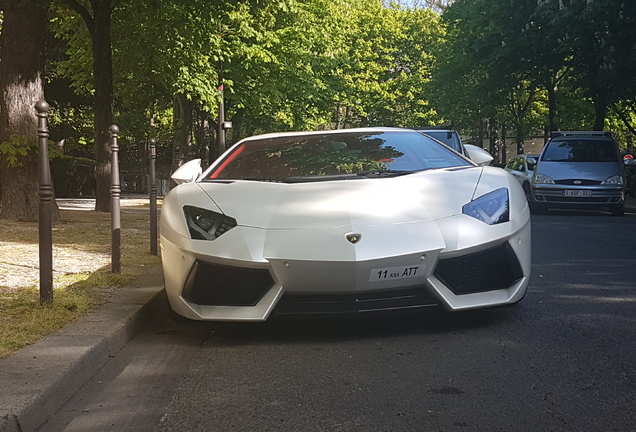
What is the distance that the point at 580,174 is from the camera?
1727 centimetres

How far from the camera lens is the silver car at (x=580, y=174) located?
1711 cm

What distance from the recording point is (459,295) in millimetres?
4645

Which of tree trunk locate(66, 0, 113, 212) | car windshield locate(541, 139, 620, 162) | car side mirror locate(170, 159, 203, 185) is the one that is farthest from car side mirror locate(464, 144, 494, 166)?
car windshield locate(541, 139, 620, 162)

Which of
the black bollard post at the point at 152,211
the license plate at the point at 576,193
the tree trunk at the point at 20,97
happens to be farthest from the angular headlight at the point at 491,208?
the license plate at the point at 576,193

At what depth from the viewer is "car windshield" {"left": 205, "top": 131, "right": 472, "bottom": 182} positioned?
5.53 m

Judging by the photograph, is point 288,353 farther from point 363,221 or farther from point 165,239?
point 165,239

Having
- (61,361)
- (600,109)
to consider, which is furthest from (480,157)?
(600,109)

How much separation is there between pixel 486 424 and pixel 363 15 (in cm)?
5088

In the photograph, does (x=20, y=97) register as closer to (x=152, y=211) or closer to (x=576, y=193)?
(x=152, y=211)

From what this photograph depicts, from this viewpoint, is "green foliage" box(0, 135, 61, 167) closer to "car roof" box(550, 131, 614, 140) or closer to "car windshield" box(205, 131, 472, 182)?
"car windshield" box(205, 131, 472, 182)

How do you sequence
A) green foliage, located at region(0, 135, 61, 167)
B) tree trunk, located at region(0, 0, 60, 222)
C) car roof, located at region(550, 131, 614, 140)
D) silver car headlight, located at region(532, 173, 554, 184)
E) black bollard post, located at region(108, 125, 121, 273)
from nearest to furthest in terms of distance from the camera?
black bollard post, located at region(108, 125, 121, 273)
green foliage, located at region(0, 135, 61, 167)
tree trunk, located at region(0, 0, 60, 222)
silver car headlight, located at region(532, 173, 554, 184)
car roof, located at region(550, 131, 614, 140)

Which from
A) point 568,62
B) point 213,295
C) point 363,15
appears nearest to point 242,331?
point 213,295

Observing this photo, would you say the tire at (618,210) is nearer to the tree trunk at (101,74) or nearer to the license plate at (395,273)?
the tree trunk at (101,74)

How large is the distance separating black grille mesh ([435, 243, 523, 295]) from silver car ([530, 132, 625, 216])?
515 inches
